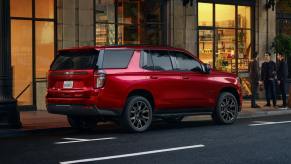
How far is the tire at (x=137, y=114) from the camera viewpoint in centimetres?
1247

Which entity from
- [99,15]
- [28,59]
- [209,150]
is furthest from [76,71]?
[99,15]

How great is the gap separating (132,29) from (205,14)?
3.45 m

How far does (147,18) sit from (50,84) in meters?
8.12

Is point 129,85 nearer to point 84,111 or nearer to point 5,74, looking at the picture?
point 84,111

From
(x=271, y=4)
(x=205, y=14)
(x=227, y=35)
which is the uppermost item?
(x=271, y=4)

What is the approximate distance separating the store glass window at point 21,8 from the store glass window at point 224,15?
25.6ft

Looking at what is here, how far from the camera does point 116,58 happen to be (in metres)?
12.4

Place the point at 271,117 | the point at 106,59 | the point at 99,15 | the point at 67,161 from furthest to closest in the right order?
the point at 99,15 < the point at 271,117 < the point at 106,59 < the point at 67,161

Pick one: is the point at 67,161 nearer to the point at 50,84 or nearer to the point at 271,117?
the point at 50,84

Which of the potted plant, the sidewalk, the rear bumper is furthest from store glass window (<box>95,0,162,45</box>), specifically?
the rear bumper

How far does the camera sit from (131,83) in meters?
12.5

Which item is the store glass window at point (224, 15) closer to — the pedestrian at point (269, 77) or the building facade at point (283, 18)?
the building facade at point (283, 18)

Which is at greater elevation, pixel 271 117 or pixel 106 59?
pixel 106 59

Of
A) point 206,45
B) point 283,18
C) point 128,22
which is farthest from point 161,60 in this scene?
point 283,18
